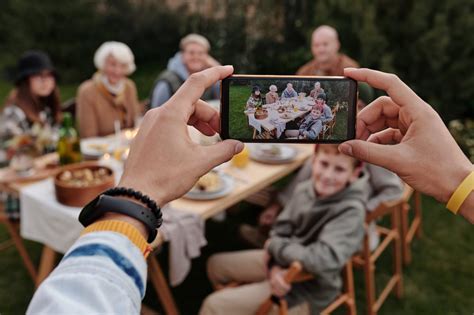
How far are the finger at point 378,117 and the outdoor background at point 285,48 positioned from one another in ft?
7.28

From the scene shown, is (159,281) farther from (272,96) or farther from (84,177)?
(272,96)

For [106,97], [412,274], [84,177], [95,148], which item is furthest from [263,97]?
[106,97]

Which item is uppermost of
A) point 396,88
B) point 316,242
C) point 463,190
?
point 396,88

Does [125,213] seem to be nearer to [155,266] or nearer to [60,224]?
[60,224]

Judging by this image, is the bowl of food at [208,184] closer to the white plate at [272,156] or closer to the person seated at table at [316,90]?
the white plate at [272,156]

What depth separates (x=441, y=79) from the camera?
227 inches

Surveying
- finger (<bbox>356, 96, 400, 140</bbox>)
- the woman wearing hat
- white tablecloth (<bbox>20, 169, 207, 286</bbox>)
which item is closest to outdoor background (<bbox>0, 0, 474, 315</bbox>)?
white tablecloth (<bbox>20, 169, 207, 286</bbox>)

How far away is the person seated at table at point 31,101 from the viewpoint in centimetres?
359

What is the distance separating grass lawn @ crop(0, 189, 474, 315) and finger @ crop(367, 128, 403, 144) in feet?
7.23

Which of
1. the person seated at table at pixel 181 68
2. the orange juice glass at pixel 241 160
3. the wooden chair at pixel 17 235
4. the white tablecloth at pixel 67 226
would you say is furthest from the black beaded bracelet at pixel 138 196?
the person seated at table at pixel 181 68

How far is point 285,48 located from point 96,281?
23.6 ft

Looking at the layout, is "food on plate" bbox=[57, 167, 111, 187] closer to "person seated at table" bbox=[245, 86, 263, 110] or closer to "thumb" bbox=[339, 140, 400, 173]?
"person seated at table" bbox=[245, 86, 263, 110]

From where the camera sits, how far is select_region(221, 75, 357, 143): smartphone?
4.11ft

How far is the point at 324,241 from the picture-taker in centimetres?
229
